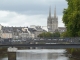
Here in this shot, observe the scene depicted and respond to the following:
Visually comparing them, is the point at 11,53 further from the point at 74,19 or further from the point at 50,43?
the point at 74,19

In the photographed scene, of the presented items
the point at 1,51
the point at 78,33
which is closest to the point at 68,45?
the point at 78,33

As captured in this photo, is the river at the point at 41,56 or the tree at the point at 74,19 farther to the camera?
the river at the point at 41,56

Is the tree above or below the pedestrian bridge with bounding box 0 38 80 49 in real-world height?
above

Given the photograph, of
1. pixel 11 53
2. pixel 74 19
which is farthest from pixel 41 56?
pixel 74 19

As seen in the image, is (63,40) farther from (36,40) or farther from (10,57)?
(10,57)

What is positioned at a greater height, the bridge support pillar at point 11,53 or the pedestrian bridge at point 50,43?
the pedestrian bridge at point 50,43

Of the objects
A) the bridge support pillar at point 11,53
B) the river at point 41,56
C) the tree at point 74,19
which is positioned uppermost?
the tree at point 74,19

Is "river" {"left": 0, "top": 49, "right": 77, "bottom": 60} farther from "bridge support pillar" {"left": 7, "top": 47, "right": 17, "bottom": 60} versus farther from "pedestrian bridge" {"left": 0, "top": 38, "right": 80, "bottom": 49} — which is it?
"pedestrian bridge" {"left": 0, "top": 38, "right": 80, "bottom": 49}

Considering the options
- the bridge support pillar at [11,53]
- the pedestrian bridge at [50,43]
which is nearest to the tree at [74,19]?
the pedestrian bridge at [50,43]

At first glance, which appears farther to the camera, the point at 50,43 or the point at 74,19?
the point at 74,19

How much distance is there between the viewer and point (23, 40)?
55.5m

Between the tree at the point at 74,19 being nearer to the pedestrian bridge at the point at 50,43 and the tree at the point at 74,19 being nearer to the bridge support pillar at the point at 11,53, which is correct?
the pedestrian bridge at the point at 50,43

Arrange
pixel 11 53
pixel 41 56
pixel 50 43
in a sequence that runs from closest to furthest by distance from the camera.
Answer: pixel 50 43, pixel 11 53, pixel 41 56

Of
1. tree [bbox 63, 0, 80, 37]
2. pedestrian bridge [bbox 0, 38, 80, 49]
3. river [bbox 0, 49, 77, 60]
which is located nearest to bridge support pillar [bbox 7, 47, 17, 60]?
pedestrian bridge [bbox 0, 38, 80, 49]
